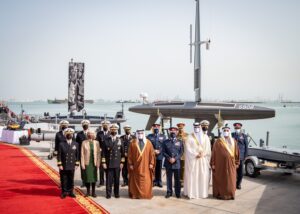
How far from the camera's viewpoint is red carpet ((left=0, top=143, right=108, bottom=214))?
689 cm

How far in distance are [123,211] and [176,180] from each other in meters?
1.83

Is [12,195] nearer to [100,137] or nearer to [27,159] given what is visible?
[100,137]

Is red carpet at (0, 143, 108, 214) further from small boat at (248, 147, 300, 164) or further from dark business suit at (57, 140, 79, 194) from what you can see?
small boat at (248, 147, 300, 164)

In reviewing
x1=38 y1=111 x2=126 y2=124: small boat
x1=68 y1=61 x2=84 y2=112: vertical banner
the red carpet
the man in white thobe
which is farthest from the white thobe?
x1=68 y1=61 x2=84 y2=112: vertical banner

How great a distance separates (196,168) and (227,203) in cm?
118

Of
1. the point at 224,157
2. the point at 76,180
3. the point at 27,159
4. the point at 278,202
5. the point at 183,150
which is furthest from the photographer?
the point at 27,159

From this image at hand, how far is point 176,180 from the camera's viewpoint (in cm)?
796

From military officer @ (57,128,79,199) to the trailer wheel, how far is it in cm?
608

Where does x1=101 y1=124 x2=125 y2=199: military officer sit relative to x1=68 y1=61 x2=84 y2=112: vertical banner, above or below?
below

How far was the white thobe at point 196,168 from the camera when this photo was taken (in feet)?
25.9

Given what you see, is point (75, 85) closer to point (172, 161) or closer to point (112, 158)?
point (112, 158)

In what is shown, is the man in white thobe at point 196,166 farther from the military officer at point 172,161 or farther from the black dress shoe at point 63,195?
the black dress shoe at point 63,195

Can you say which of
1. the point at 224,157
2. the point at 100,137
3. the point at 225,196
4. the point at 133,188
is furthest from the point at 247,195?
the point at 100,137

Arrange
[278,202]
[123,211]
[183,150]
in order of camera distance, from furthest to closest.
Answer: [183,150] < [278,202] < [123,211]
